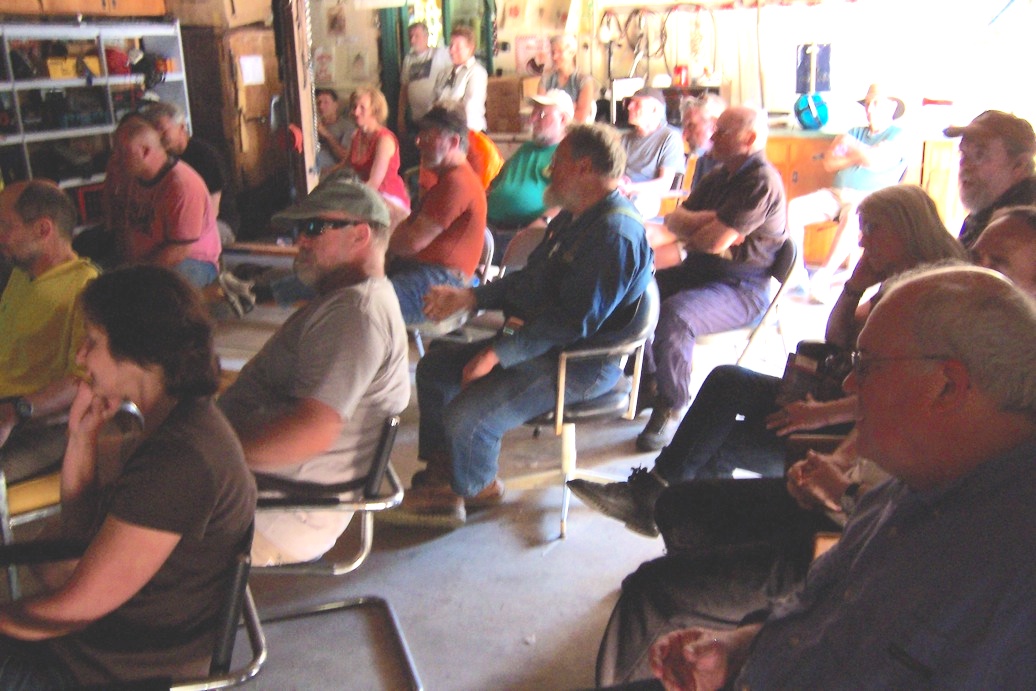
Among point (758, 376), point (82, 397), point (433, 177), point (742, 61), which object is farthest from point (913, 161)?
point (82, 397)

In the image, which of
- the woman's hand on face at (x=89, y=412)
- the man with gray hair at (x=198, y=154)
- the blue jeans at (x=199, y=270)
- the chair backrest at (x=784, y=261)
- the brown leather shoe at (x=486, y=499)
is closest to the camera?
the woman's hand on face at (x=89, y=412)

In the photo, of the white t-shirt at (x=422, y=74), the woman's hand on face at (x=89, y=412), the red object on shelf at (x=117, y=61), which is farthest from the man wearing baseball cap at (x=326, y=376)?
the white t-shirt at (x=422, y=74)

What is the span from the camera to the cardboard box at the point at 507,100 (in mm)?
7910

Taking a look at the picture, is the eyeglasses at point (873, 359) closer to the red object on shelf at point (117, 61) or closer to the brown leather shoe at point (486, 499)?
the brown leather shoe at point (486, 499)

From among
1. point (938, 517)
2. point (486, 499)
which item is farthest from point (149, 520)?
point (486, 499)

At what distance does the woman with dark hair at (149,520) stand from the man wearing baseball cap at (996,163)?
2.50m

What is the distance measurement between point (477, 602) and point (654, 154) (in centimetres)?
356

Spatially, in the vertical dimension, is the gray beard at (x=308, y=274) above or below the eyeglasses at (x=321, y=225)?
below

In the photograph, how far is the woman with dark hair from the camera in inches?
54.9

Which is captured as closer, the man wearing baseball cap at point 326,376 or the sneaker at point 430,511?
the man wearing baseball cap at point 326,376

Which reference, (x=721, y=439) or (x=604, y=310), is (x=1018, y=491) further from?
(x=604, y=310)

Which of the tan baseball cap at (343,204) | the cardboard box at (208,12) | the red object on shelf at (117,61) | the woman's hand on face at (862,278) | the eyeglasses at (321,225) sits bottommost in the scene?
the woman's hand on face at (862,278)

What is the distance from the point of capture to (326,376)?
6.72 ft

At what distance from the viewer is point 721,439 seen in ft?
8.31
